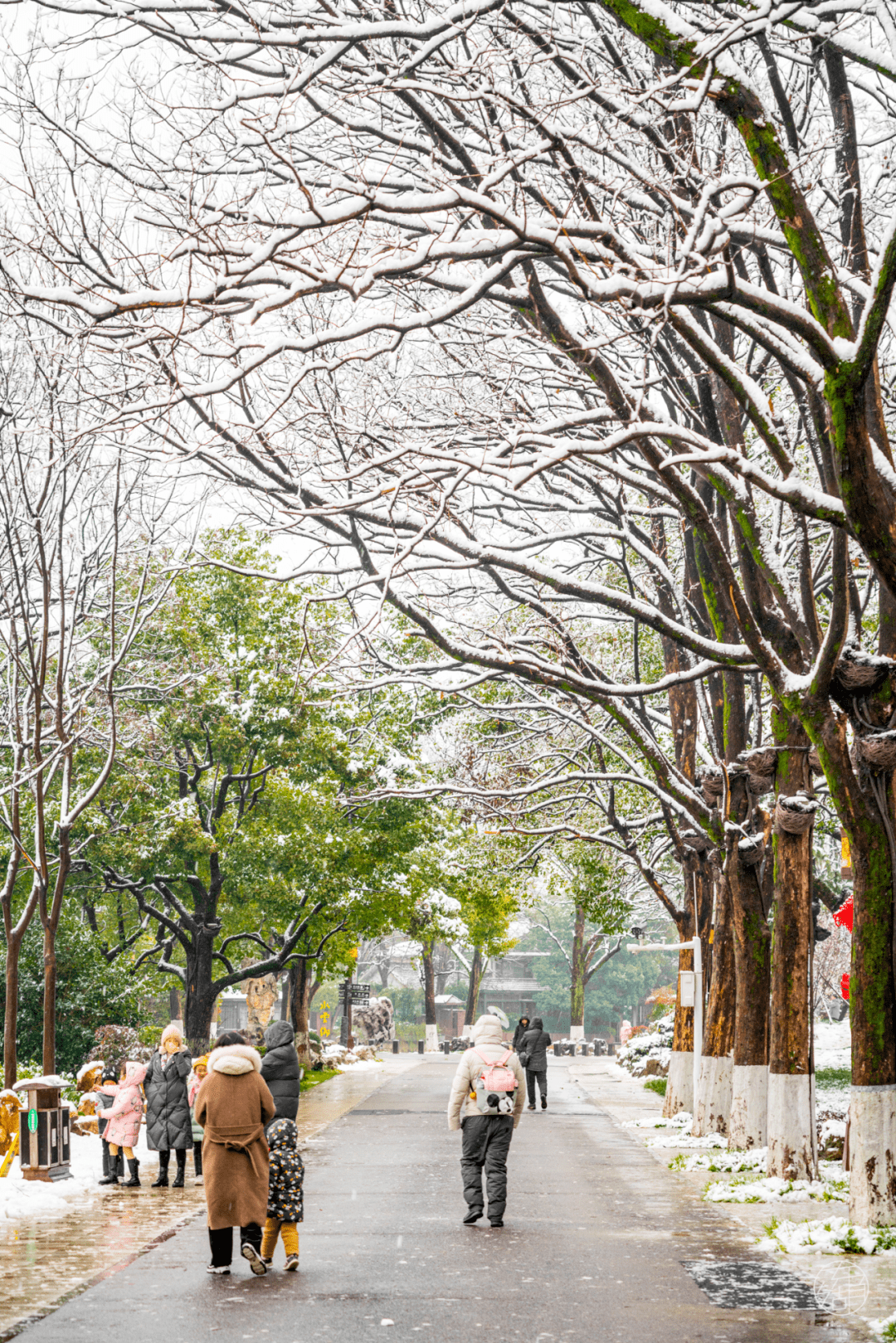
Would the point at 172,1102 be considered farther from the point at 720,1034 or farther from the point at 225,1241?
the point at 720,1034

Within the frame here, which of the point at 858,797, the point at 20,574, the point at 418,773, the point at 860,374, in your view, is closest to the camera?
the point at 860,374

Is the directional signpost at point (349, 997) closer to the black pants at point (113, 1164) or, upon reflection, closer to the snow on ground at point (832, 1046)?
the snow on ground at point (832, 1046)

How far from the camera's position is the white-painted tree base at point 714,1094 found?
56.9 feet

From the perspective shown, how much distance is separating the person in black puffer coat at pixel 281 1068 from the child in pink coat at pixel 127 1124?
10.9ft

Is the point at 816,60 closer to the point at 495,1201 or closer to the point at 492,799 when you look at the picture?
the point at 495,1201

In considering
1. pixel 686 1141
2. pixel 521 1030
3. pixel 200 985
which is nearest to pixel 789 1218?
pixel 686 1141

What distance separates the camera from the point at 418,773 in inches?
1148

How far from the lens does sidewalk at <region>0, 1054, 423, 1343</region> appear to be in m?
8.15

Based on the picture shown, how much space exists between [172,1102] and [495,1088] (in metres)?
4.44

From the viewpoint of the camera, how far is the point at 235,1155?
29.2 feet

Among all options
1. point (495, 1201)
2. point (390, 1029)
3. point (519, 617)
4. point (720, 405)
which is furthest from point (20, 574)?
point (390, 1029)

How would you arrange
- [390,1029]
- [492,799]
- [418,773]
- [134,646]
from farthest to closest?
1. [390,1029]
2. [418,773]
3. [134,646]
4. [492,799]

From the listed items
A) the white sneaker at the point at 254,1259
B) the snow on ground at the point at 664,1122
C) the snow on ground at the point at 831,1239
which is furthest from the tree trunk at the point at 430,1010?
the white sneaker at the point at 254,1259

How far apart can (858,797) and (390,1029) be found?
5409 cm
